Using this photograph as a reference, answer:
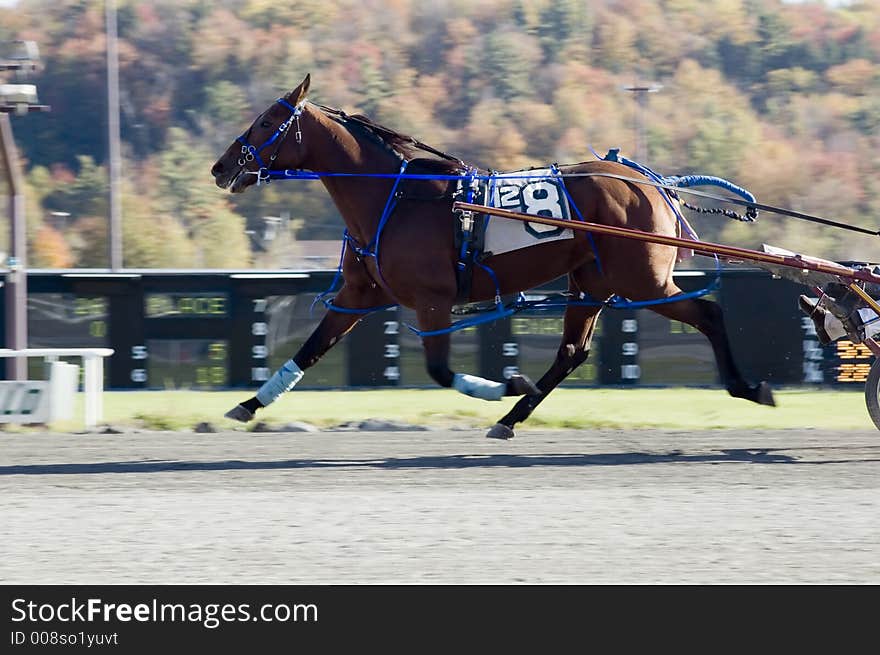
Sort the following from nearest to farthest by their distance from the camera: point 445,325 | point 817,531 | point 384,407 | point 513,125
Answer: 1. point 817,531
2. point 445,325
3. point 384,407
4. point 513,125

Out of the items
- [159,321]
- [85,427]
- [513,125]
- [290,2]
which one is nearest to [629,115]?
[513,125]

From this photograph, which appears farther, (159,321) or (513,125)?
(513,125)

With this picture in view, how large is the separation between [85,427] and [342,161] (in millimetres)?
3267

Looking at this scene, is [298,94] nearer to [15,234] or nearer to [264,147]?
[264,147]

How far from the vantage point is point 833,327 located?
910cm

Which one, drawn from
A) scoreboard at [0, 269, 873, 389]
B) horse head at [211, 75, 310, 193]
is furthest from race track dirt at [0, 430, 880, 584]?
scoreboard at [0, 269, 873, 389]

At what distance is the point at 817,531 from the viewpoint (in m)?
6.29

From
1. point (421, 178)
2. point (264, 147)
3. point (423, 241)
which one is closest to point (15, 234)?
point (264, 147)

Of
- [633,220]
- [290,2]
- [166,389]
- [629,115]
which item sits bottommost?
[166,389]

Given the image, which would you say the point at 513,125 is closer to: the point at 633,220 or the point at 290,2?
the point at 290,2

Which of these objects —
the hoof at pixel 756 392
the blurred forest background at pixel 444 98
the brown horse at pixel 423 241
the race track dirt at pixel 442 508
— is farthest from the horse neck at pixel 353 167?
the blurred forest background at pixel 444 98

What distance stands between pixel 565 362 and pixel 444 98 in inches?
1568

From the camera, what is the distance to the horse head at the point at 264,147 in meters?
9.12
